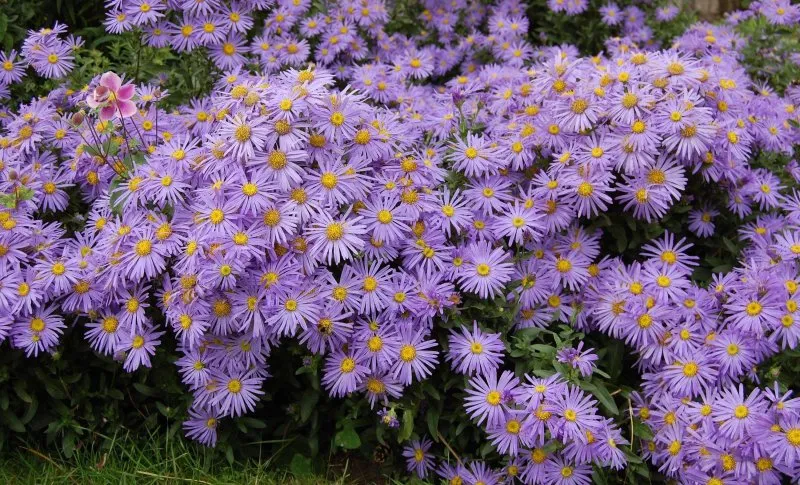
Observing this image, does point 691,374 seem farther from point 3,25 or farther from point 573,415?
point 3,25

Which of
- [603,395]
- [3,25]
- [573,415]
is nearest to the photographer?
[573,415]

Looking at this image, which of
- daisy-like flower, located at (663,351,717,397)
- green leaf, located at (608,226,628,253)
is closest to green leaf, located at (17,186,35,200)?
green leaf, located at (608,226,628,253)

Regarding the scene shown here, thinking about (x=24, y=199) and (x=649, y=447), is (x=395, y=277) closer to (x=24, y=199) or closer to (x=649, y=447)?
(x=649, y=447)

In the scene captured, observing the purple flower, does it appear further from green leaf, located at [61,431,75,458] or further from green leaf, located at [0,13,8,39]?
green leaf, located at [0,13,8,39]

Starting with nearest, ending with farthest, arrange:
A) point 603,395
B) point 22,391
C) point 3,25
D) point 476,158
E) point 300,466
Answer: point 603,395 < point 22,391 < point 300,466 < point 476,158 < point 3,25

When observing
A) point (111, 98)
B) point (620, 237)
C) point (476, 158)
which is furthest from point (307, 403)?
point (620, 237)

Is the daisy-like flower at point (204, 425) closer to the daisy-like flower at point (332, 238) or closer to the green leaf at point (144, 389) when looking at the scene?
the green leaf at point (144, 389)

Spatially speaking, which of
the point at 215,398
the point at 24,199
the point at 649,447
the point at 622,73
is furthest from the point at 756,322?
the point at 24,199
